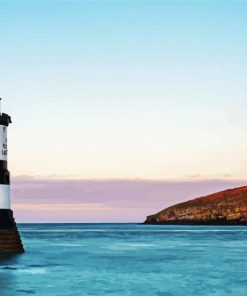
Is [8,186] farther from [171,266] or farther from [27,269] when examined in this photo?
[171,266]

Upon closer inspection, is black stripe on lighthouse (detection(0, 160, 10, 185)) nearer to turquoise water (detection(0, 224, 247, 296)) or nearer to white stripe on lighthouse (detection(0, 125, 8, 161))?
white stripe on lighthouse (detection(0, 125, 8, 161))

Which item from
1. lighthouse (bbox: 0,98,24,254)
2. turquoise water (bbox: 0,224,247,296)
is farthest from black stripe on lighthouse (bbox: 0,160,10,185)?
turquoise water (bbox: 0,224,247,296)

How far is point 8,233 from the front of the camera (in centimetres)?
4003

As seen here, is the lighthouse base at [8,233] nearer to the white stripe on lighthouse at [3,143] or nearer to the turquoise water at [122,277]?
the turquoise water at [122,277]

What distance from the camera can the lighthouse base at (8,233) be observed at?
3947 cm

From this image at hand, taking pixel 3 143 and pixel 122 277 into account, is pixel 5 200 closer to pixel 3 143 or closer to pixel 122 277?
pixel 3 143

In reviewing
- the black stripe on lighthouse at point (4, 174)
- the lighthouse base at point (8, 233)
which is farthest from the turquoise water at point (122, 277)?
the black stripe on lighthouse at point (4, 174)

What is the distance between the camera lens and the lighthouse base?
3947cm

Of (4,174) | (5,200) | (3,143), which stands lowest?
(5,200)

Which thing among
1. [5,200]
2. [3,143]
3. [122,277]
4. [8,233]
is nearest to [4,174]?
[5,200]

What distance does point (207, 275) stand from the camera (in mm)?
42062

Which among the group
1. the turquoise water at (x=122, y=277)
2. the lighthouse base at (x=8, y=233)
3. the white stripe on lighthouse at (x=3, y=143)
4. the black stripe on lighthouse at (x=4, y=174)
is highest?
the white stripe on lighthouse at (x=3, y=143)

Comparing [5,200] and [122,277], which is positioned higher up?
[5,200]

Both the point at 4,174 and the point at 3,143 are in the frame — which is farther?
the point at 3,143
